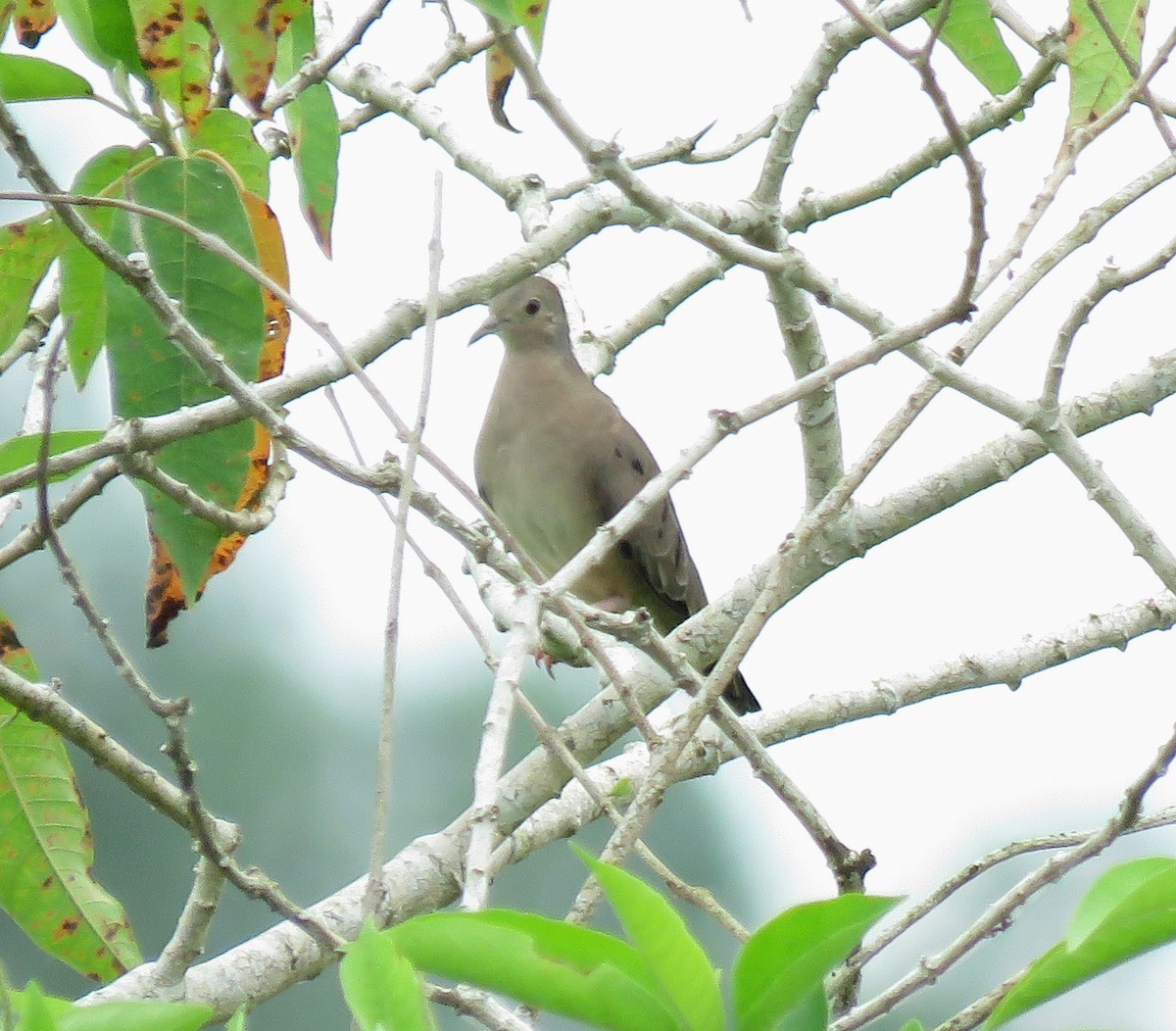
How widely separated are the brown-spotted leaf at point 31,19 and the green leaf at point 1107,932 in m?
2.22

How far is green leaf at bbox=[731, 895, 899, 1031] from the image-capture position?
1.15 metres

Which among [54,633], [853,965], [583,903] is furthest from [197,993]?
[54,633]

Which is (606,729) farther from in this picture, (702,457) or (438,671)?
(438,671)

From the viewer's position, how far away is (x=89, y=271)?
8.44 feet

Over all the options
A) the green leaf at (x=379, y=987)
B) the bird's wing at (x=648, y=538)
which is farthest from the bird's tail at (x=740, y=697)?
the green leaf at (x=379, y=987)

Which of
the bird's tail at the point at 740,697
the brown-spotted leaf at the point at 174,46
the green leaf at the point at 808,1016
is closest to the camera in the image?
the green leaf at the point at 808,1016

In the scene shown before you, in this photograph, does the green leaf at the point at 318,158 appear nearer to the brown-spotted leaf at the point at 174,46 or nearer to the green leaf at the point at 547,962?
the brown-spotted leaf at the point at 174,46

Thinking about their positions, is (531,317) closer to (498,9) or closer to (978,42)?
(978,42)

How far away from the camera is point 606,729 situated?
132 inches

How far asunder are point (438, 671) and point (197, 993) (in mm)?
24291

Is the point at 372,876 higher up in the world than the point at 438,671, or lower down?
lower down

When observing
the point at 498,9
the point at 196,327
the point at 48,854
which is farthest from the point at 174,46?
the point at 48,854

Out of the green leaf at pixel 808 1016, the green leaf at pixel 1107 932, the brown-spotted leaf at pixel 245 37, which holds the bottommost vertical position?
the green leaf at pixel 1107 932

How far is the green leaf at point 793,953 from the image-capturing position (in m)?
1.15
